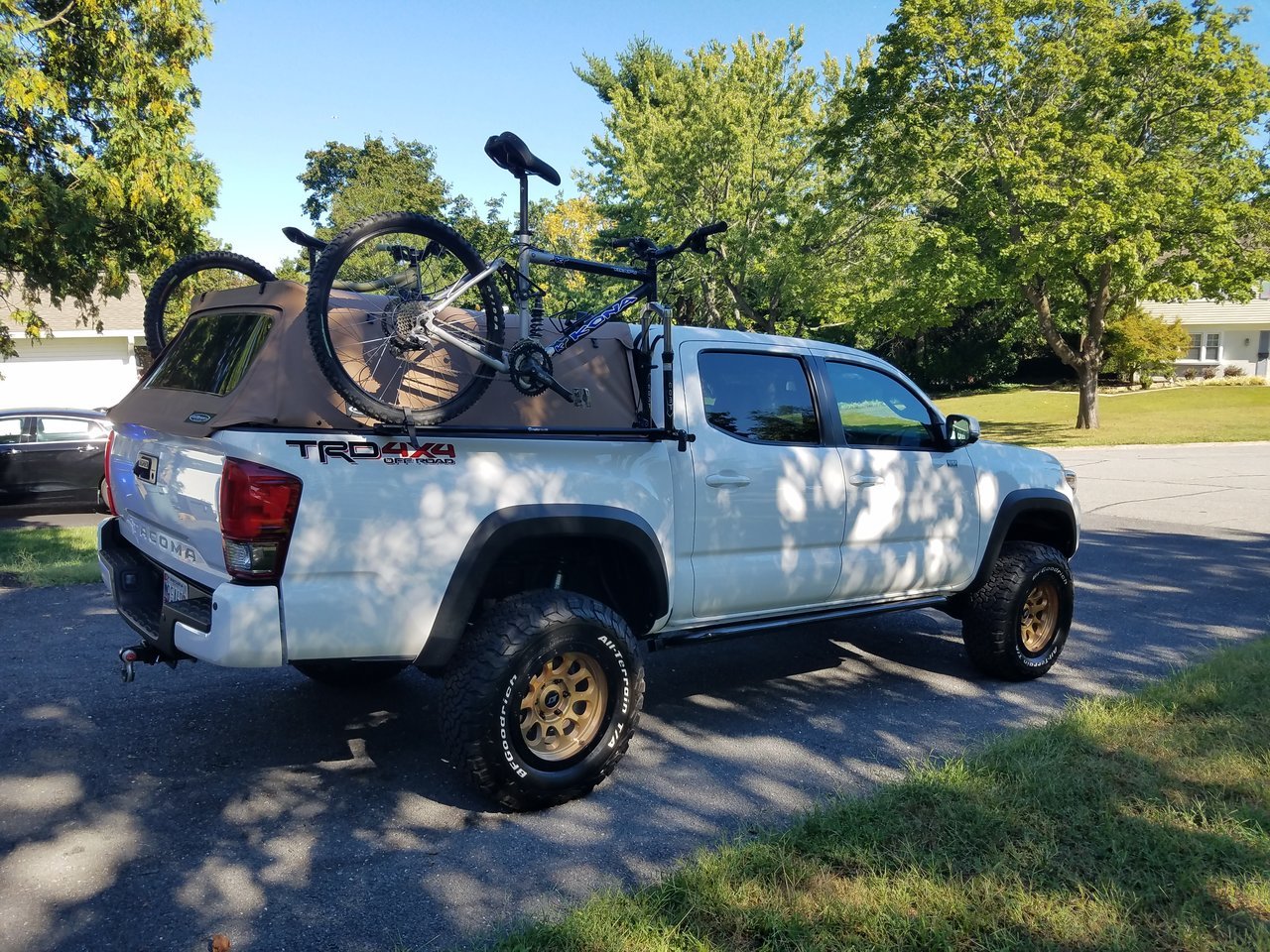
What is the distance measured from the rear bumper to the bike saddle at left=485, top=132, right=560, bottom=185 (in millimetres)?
2201

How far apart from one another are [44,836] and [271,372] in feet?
6.38

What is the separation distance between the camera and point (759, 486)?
4.61 m

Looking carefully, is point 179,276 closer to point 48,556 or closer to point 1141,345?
point 48,556

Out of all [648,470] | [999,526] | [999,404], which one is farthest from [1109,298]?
[648,470]

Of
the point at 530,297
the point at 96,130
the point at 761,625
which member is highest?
the point at 96,130

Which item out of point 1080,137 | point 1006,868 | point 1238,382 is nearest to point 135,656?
point 1006,868

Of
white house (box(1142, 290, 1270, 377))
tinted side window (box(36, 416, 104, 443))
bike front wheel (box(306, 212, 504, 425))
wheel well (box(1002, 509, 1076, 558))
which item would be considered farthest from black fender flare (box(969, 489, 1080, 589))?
white house (box(1142, 290, 1270, 377))

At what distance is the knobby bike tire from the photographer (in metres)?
4.56

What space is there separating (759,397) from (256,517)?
2.55 meters

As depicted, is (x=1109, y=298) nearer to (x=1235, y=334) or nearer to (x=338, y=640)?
(x=338, y=640)

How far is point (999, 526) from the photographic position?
5.61m

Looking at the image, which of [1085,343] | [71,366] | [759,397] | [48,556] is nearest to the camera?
[759,397]

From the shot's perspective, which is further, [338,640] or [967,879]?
[338,640]

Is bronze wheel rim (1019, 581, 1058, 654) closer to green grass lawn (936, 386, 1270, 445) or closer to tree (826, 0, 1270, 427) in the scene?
tree (826, 0, 1270, 427)
